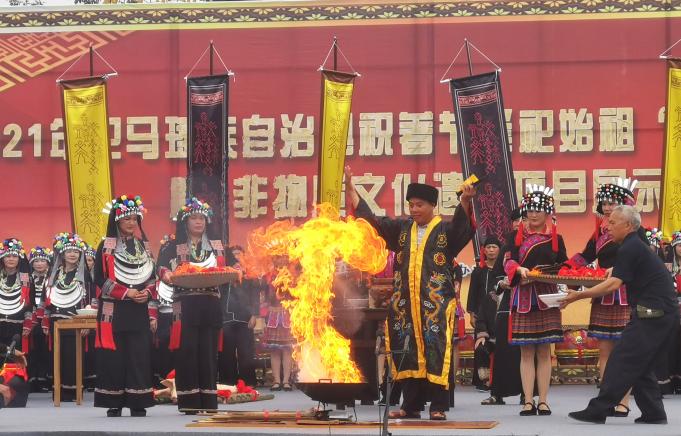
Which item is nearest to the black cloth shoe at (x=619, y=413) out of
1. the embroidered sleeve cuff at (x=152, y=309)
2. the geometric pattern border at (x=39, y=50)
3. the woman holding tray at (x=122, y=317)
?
the woman holding tray at (x=122, y=317)

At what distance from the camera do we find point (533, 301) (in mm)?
10656

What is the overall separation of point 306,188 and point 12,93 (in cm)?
407

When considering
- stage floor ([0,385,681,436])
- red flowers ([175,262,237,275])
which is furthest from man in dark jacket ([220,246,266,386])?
red flowers ([175,262,237,275])

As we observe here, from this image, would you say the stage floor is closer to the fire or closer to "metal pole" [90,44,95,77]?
the fire

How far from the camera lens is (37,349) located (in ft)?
52.5

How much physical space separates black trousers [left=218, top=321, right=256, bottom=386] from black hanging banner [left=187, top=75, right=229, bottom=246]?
1060 mm

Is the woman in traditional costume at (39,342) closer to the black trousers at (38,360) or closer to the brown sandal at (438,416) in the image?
the black trousers at (38,360)

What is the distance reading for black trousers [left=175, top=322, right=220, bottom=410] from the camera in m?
11.4

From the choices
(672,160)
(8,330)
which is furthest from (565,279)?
(8,330)

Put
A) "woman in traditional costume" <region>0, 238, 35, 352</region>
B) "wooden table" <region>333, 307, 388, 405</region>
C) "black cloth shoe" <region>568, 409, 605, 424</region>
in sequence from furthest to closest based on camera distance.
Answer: "woman in traditional costume" <region>0, 238, 35, 352</region> < "wooden table" <region>333, 307, 388, 405</region> < "black cloth shoe" <region>568, 409, 605, 424</region>

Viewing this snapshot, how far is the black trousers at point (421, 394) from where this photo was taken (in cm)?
1036

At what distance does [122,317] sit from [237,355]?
4849 millimetres

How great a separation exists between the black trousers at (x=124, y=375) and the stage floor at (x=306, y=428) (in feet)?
0.50

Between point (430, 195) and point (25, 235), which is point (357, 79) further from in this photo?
point (430, 195)
